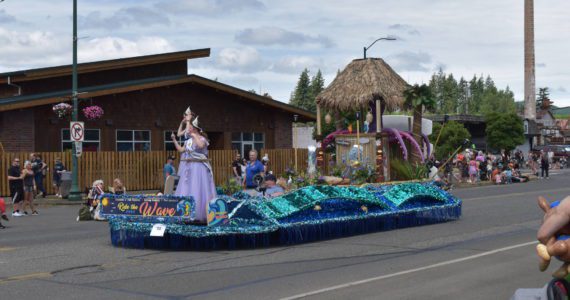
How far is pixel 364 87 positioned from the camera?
101 feet

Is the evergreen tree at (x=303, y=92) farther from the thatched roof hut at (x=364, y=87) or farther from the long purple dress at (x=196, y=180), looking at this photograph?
the long purple dress at (x=196, y=180)

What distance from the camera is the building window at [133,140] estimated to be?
37.5m

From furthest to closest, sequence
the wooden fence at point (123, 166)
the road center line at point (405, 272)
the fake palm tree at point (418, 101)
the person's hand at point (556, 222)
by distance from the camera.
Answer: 1. the wooden fence at point (123, 166)
2. the fake palm tree at point (418, 101)
3. the road center line at point (405, 272)
4. the person's hand at point (556, 222)

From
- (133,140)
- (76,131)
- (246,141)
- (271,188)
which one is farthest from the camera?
(246,141)

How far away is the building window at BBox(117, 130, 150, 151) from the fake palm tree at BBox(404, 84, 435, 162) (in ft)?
46.7

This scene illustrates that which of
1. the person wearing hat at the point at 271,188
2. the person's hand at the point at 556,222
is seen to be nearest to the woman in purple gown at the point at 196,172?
the person wearing hat at the point at 271,188

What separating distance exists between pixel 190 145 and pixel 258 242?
208cm

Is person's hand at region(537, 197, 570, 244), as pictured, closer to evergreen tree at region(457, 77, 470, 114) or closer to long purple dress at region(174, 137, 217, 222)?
long purple dress at region(174, 137, 217, 222)

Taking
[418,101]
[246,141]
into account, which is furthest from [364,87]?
[246,141]

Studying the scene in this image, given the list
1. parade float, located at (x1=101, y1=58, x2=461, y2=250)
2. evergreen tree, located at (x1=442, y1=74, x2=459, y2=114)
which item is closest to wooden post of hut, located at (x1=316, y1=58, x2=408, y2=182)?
parade float, located at (x1=101, y1=58, x2=461, y2=250)

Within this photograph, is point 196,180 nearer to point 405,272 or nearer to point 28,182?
point 405,272

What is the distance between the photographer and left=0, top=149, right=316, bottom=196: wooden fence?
31062mm

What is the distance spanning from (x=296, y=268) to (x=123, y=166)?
24.1 metres

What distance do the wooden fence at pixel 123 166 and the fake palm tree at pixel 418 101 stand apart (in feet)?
17.0
